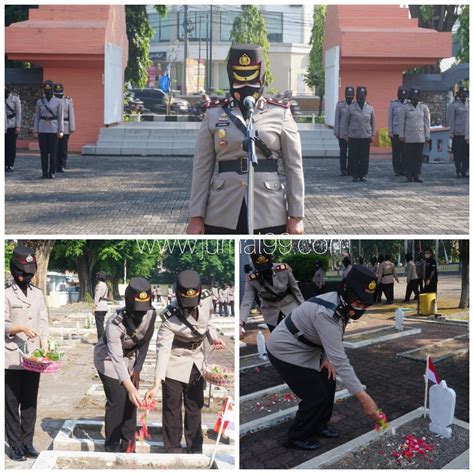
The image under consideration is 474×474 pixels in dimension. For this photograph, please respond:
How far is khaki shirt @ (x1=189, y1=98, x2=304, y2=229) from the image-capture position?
16.7ft

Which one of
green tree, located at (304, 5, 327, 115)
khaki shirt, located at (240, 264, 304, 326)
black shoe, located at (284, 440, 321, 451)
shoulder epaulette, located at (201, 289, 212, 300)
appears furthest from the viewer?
green tree, located at (304, 5, 327, 115)

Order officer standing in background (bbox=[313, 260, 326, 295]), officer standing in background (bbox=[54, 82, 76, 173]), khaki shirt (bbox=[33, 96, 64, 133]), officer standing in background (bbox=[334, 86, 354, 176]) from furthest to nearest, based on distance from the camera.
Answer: officer standing in background (bbox=[334, 86, 354, 176]), officer standing in background (bbox=[54, 82, 76, 173]), khaki shirt (bbox=[33, 96, 64, 133]), officer standing in background (bbox=[313, 260, 326, 295])

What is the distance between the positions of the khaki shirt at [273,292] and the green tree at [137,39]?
19177 millimetres

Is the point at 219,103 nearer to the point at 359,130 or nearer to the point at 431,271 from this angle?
the point at 431,271

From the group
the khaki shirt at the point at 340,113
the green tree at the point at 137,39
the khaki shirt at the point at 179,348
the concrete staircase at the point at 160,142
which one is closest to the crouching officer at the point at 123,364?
the khaki shirt at the point at 179,348

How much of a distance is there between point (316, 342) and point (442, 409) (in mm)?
1053

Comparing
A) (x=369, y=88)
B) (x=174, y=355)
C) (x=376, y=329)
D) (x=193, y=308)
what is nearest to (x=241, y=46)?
(x=193, y=308)

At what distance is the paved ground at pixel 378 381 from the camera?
17.8ft

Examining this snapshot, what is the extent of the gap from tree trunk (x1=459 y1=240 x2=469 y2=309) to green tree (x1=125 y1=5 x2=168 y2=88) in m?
19.9

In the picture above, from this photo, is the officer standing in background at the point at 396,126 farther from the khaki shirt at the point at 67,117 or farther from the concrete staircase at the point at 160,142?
the khaki shirt at the point at 67,117

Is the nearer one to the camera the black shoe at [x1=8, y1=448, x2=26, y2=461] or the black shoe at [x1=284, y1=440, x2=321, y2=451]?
the black shoe at [x1=284, y1=440, x2=321, y2=451]

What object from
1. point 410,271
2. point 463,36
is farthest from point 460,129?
Result: point 463,36

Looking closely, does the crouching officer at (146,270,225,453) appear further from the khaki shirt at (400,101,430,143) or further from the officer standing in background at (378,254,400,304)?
the khaki shirt at (400,101,430,143)

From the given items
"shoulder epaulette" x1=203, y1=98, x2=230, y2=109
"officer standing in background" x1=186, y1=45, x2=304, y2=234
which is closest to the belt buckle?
"officer standing in background" x1=186, y1=45, x2=304, y2=234
